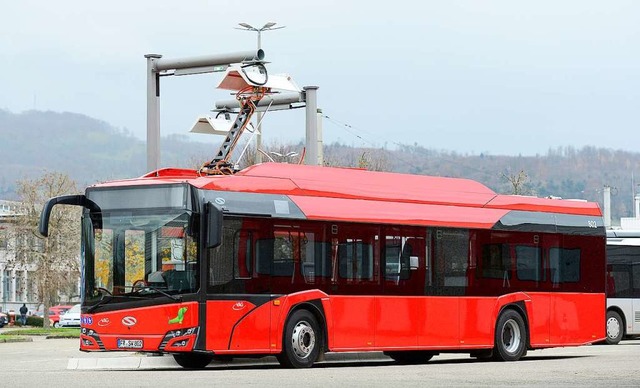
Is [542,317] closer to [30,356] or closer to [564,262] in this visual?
[564,262]

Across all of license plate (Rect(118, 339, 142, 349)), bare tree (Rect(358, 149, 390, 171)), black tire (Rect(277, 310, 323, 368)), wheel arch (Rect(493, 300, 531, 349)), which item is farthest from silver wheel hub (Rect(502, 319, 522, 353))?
bare tree (Rect(358, 149, 390, 171))

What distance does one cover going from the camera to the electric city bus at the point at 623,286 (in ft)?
128

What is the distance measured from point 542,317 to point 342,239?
5757 millimetres

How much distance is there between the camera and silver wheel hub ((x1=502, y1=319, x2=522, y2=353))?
27.9 m

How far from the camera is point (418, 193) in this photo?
2694 centimetres

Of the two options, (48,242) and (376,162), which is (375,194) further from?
(376,162)

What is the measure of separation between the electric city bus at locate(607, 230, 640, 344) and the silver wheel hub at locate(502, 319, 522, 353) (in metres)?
11.2

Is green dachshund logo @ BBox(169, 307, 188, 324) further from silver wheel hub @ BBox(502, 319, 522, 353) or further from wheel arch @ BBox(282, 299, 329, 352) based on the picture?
silver wheel hub @ BBox(502, 319, 522, 353)

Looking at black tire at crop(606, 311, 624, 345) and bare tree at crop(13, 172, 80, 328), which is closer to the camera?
black tire at crop(606, 311, 624, 345)

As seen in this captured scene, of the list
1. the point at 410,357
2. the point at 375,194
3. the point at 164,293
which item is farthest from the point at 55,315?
the point at 164,293

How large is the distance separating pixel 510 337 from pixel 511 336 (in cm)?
3

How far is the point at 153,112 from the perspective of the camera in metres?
30.3

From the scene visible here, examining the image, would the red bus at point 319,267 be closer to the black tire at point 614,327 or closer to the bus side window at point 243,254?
the bus side window at point 243,254

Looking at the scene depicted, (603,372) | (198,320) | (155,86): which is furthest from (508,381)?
(155,86)
